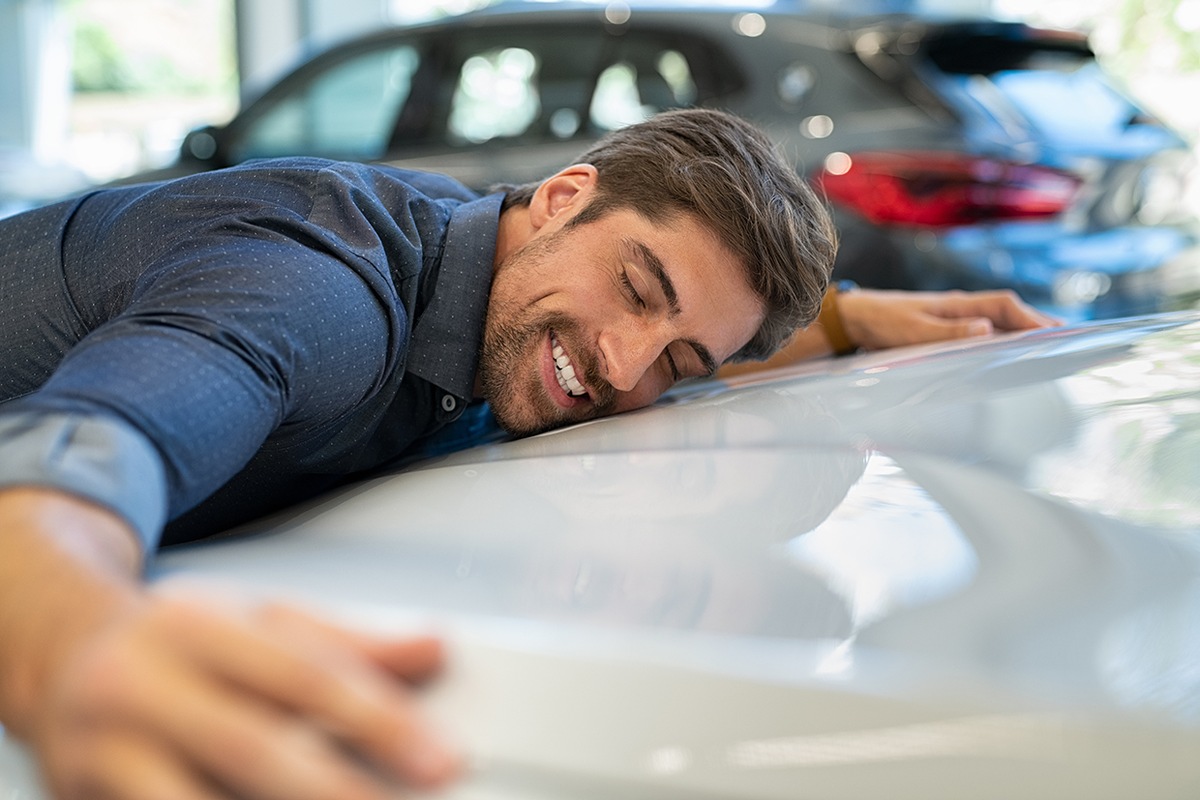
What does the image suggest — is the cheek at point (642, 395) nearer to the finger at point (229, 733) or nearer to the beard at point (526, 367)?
the beard at point (526, 367)

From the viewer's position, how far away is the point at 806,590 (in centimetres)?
74

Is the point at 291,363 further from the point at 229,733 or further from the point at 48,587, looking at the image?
the point at 229,733

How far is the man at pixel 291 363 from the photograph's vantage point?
0.52 metres

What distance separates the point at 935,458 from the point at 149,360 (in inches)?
27.1

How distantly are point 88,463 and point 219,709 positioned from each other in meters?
0.29

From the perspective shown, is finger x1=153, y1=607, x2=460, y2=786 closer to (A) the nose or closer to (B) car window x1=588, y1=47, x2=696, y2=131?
(A) the nose

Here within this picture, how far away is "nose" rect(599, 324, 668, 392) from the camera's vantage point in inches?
59.6

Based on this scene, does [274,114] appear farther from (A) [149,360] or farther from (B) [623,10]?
(A) [149,360]

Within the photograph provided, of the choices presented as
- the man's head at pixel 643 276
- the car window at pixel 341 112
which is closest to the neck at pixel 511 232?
the man's head at pixel 643 276

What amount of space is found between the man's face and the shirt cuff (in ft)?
2.52

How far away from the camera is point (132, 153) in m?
11.2

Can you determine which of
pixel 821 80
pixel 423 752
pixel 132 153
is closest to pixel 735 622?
pixel 423 752

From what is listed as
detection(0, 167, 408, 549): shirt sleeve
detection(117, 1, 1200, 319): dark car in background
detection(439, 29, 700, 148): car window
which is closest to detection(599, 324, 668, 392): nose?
detection(0, 167, 408, 549): shirt sleeve

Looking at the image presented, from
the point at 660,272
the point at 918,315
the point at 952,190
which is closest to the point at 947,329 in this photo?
the point at 918,315
